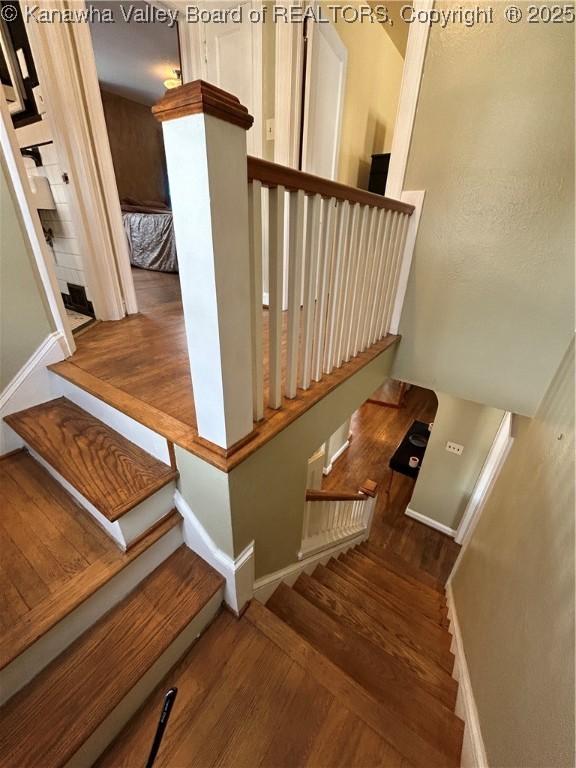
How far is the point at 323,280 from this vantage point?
128 cm

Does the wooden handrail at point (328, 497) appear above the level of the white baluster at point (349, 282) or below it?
below

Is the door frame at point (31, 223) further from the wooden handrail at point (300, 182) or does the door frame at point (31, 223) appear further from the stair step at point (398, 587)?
the stair step at point (398, 587)

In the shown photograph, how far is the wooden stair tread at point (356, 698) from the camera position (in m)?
1.05

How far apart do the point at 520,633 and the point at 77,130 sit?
3.18m

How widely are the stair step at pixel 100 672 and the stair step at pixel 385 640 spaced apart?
91cm

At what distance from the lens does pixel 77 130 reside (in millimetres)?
1723

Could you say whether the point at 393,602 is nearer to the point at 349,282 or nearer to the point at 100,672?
the point at 100,672

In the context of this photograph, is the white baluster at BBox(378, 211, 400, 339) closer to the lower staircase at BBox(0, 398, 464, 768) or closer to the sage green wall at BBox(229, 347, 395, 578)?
the sage green wall at BBox(229, 347, 395, 578)

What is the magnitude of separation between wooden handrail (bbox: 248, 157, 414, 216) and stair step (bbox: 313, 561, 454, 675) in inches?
84.0

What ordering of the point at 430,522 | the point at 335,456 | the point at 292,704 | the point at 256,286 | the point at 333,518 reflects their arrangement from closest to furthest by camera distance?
the point at 256,286, the point at 292,704, the point at 333,518, the point at 430,522, the point at 335,456

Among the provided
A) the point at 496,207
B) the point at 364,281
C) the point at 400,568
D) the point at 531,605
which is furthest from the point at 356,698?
the point at 496,207

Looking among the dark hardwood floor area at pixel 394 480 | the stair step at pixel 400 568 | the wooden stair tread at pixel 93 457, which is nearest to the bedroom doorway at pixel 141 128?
the wooden stair tread at pixel 93 457

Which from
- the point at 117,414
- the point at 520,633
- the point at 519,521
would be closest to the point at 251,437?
the point at 117,414

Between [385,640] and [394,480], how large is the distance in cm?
282
